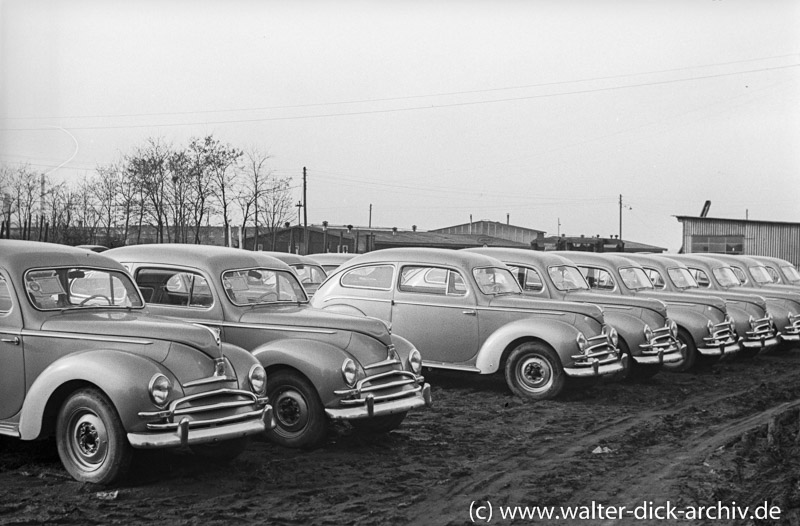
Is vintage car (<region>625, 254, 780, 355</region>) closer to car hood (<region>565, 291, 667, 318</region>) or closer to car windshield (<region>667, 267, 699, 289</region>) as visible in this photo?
car windshield (<region>667, 267, 699, 289</region>)

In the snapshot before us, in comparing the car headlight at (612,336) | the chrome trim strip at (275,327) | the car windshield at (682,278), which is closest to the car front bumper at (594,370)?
the car headlight at (612,336)

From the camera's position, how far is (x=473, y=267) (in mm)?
10469

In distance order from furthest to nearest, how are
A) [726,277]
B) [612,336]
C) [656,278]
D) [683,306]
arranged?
1. [726,277]
2. [656,278]
3. [683,306]
4. [612,336]

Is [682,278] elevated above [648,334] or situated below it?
above

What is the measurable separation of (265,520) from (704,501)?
116 inches

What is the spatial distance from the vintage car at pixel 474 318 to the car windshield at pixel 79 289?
3.69 m

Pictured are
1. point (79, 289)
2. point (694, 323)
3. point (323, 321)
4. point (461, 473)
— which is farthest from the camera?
point (694, 323)

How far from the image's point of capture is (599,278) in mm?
13523

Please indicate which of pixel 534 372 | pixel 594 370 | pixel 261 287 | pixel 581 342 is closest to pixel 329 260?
pixel 534 372

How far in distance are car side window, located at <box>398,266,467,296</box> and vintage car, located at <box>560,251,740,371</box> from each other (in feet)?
11.9

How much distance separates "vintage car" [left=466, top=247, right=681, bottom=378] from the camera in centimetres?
1118

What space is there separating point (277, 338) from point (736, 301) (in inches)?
405

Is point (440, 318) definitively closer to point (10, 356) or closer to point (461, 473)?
point (461, 473)

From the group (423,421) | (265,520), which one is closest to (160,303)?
(423,421)
